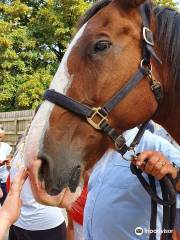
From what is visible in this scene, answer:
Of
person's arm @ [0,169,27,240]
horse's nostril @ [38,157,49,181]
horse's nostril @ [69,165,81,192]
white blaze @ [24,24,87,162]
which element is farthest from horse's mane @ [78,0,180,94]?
person's arm @ [0,169,27,240]

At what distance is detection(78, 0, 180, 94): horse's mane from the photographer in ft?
7.38

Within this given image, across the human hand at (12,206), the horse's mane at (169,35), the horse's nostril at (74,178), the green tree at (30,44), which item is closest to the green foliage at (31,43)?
the green tree at (30,44)

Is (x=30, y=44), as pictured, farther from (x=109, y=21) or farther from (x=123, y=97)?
(x=123, y=97)

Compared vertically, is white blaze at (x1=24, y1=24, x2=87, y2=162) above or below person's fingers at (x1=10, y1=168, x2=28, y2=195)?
above

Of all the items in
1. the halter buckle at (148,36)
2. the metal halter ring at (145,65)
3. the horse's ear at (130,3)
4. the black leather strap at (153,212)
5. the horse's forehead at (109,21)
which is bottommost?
the black leather strap at (153,212)

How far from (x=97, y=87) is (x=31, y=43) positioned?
57.6 feet

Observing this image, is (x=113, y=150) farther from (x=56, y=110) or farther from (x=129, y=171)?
(x=56, y=110)

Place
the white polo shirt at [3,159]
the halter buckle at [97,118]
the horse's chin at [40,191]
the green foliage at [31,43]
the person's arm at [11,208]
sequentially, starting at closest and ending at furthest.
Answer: the horse's chin at [40,191]
the halter buckle at [97,118]
the person's arm at [11,208]
the white polo shirt at [3,159]
the green foliage at [31,43]

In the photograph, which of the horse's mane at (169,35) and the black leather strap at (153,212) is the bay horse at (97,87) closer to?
the horse's mane at (169,35)

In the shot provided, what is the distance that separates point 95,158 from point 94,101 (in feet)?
0.95

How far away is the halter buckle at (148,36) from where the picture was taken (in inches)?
86.1

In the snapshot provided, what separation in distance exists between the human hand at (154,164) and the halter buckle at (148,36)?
0.56 meters

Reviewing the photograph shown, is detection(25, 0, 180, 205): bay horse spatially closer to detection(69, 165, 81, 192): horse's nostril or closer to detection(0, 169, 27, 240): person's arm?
detection(69, 165, 81, 192): horse's nostril

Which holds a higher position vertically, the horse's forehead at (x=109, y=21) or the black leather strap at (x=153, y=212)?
the horse's forehead at (x=109, y=21)
